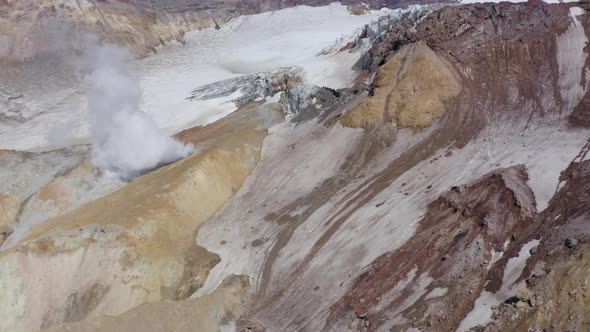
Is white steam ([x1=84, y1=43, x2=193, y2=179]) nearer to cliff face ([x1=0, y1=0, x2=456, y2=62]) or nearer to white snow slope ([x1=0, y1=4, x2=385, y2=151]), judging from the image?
white snow slope ([x1=0, y1=4, x2=385, y2=151])

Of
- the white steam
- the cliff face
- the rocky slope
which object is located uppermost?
the cliff face

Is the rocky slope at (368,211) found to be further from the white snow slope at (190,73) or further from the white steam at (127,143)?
the white snow slope at (190,73)

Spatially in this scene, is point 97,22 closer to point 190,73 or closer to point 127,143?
point 190,73

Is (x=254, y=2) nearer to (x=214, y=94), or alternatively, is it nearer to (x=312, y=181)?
(x=214, y=94)

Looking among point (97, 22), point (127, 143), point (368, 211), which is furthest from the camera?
point (97, 22)

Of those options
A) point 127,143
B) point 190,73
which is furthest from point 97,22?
point 127,143

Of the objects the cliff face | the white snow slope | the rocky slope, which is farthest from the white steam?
the cliff face

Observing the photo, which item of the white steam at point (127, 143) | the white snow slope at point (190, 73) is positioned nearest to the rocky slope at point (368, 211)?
the white steam at point (127, 143)
